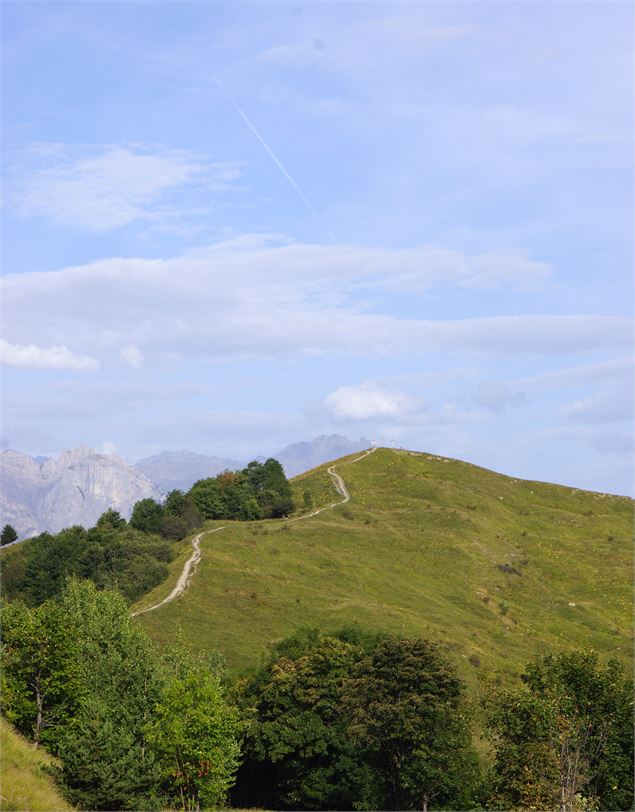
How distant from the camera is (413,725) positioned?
49.9 metres

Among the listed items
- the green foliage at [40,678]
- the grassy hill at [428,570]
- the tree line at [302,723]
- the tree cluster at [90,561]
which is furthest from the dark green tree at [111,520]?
the green foliage at [40,678]

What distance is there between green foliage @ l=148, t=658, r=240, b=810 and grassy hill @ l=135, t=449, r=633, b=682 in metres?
33.5

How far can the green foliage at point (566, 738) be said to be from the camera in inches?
1501

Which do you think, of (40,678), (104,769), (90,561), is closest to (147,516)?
(90,561)

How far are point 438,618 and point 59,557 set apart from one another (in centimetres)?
5174

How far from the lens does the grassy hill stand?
88.2 m

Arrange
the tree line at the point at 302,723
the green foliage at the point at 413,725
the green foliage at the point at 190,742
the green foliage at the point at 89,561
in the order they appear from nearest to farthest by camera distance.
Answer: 1. the tree line at the point at 302,723
2. the green foliage at the point at 190,742
3. the green foliage at the point at 413,725
4. the green foliage at the point at 89,561

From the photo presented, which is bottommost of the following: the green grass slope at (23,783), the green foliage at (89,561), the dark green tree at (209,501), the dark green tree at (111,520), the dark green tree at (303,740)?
the dark green tree at (303,740)

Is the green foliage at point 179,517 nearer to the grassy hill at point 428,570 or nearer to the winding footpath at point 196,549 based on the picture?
the winding footpath at point 196,549

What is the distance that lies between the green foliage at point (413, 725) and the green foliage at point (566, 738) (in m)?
4.46

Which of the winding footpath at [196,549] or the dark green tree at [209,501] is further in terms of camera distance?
the dark green tree at [209,501]

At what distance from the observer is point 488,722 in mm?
45094

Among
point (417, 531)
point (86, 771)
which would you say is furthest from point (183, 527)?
point (86, 771)

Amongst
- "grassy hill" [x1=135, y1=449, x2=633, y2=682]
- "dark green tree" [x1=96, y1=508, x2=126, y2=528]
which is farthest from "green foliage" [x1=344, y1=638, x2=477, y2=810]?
"dark green tree" [x1=96, y1=508, x2=126, y2=528]
